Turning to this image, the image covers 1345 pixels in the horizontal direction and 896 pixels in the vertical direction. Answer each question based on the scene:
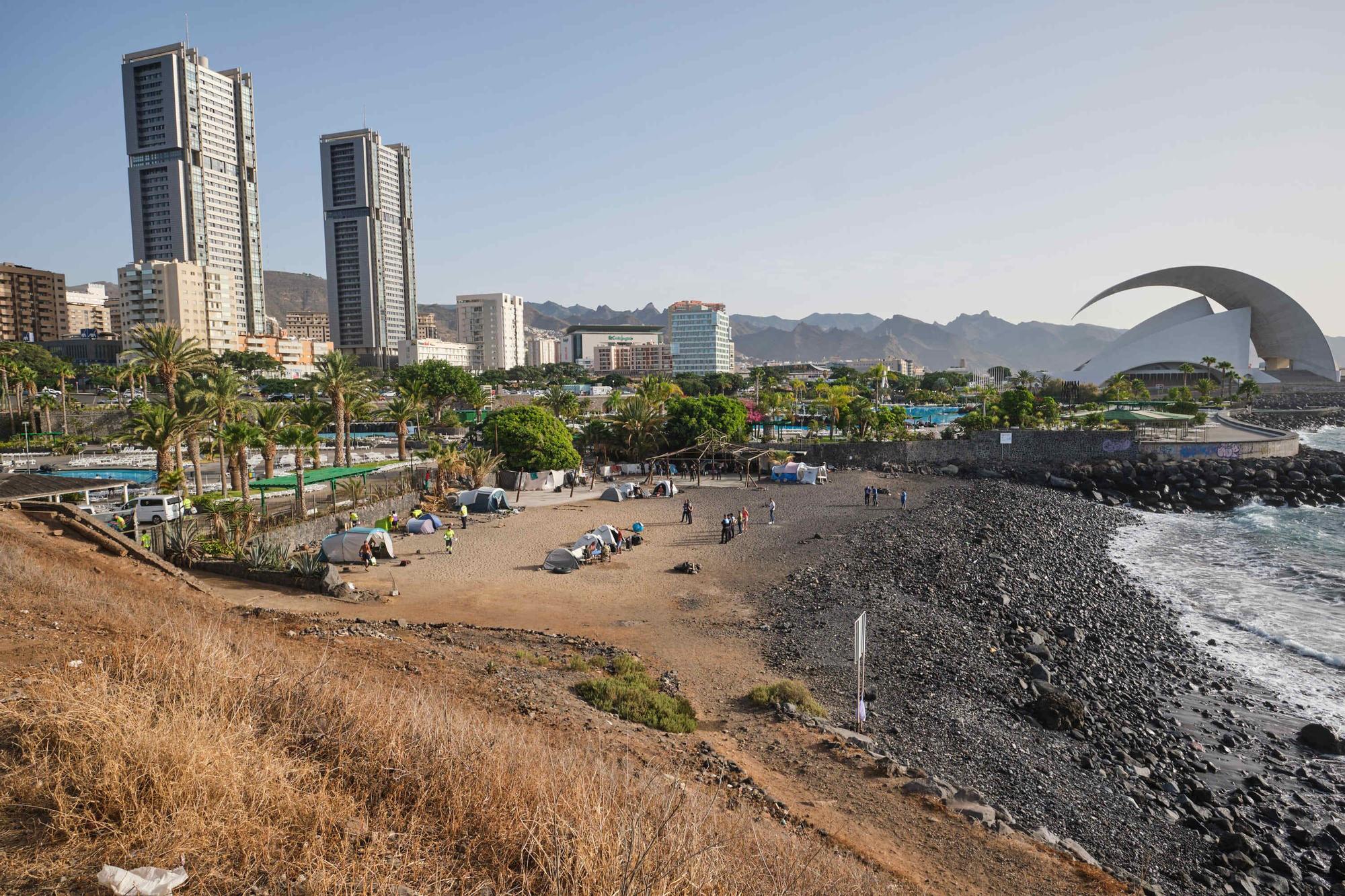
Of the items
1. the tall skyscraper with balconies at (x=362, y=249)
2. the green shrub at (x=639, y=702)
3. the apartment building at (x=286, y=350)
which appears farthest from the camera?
the tall skyscraper with balconies at (x=362, y=249)

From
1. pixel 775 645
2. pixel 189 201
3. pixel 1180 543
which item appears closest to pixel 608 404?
pixel 1180 543

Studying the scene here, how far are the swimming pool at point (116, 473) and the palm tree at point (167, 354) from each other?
7.63 meters

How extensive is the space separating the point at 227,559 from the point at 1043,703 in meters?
17.3

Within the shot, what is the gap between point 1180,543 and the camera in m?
25.8

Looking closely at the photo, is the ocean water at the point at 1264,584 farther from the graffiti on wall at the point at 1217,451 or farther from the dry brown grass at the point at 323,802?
the dry brown grass at the point at 323,802

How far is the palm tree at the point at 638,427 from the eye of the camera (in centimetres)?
4038

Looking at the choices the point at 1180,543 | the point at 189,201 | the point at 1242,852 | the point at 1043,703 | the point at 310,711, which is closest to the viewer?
the point at 310,711

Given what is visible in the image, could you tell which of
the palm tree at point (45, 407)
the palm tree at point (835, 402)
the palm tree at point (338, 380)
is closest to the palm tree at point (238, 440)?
the palm tree at point (338, 380)

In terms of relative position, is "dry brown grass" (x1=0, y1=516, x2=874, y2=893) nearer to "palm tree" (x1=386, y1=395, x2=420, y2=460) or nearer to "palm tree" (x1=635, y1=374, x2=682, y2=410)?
"palm tree" (x1=386, y1=395, x2=420, y2=460)

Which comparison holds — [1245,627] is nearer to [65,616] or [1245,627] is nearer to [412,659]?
[412,659]

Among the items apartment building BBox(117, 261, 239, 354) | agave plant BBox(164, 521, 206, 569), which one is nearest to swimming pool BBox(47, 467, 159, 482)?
agave plant BBox(164, 521, 206, 569)

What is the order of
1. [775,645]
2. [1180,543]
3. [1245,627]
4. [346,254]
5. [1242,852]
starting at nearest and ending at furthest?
[1242,852] < [775,645] < [1245,627] < [1180,543] < [346,254]

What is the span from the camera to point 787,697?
1056 cm

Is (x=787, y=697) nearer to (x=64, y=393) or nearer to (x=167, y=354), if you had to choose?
(x=167, y=354)
